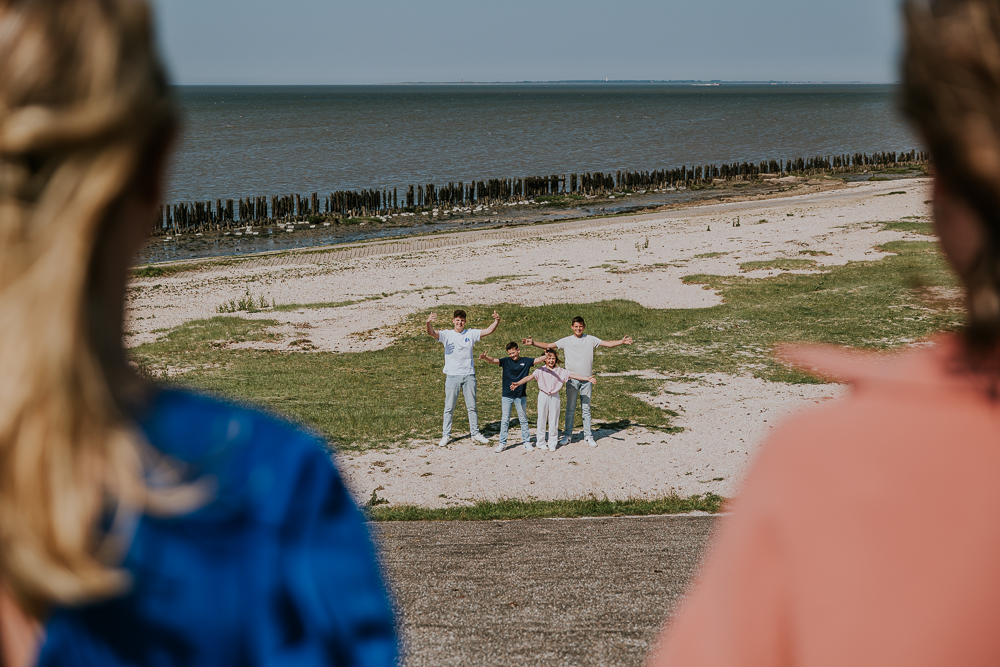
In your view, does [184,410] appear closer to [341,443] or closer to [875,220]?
[341,443]

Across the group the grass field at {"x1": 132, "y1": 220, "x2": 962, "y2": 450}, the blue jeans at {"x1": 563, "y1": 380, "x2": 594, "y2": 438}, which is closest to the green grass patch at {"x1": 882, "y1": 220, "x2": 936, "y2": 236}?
the grass field at {"x1": 132, "y1": 220, "x2": 962, "y2": 450}

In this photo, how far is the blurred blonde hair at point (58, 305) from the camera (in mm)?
1031

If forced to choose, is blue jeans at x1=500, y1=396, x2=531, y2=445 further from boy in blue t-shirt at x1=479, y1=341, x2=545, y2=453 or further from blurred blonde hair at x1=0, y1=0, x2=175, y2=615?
blurred blonde hair at x1=0, y1=0, x2=175, y2=615

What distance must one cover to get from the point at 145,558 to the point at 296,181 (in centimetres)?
7957

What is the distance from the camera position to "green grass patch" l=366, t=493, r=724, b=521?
12094 mm

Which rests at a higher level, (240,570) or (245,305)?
(240,570)

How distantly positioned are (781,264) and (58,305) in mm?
31104

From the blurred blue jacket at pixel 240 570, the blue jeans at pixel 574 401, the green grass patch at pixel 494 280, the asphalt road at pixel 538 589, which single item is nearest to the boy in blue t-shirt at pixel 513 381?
the blue jeans at pixel 574 401

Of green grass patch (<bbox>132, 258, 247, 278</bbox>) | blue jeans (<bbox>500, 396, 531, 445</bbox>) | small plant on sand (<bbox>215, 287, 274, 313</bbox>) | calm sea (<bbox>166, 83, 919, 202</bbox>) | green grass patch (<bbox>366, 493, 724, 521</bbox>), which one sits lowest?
green grass patch (<bbox>132, 258, 247, 278</bbox>)

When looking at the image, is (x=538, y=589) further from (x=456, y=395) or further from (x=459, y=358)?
(x=456, y=395)

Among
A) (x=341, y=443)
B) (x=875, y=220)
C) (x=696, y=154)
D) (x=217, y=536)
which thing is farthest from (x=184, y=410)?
(x=696, y=154)

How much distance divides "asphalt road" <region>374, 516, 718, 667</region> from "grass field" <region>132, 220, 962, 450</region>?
6.37 m

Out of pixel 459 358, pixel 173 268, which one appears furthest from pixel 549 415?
pixel 173 268

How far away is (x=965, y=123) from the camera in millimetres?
928
